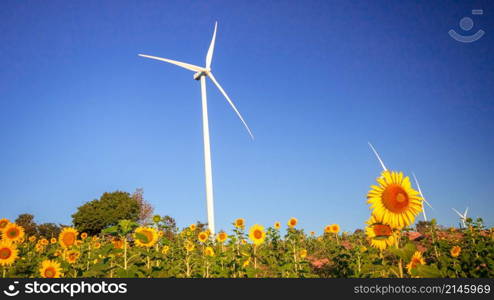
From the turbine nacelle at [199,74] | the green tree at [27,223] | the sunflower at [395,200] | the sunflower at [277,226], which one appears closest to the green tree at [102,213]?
the green tree at [27,223]

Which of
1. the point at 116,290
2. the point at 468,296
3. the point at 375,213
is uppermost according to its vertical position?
the point at 375,213

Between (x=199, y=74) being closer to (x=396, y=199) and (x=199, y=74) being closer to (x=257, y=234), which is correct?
(x=257, y=234)

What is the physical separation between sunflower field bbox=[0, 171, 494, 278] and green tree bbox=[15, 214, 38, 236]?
36.7 meters

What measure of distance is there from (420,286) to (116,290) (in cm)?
448

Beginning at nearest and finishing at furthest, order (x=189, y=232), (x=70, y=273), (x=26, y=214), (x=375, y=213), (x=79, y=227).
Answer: (x=375, y=213) → (x=70, y=273) → (x=189, y=232) → (x=26, y=214) → (x=79, y=227)

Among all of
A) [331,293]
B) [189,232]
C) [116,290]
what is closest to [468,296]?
[331,293]

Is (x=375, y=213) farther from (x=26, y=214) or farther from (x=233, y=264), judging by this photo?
(x=26, y=214)

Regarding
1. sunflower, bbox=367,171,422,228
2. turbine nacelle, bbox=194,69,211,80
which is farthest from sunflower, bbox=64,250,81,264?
turbine nacelle, bbox=194,69,211,80

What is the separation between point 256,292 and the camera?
190 inches

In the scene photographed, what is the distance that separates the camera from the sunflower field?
4.24m

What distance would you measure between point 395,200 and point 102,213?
58.8m

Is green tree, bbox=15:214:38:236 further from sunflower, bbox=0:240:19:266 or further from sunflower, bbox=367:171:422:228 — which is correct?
sunflower, bbox=367:171:422:228

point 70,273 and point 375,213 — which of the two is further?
point 70,273

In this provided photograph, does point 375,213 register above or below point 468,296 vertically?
above
